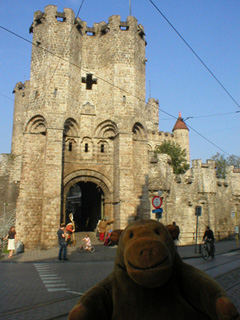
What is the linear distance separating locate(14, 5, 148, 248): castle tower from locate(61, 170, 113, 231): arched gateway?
0.06 metres

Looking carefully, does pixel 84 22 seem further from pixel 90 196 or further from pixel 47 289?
pixel 47 289

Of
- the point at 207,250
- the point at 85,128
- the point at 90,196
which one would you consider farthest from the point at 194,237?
the point at 85,128

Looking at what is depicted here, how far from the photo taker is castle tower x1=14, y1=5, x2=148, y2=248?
17750mm

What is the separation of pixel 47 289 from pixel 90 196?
17.6 m

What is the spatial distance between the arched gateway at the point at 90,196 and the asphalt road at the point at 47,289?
363 inches

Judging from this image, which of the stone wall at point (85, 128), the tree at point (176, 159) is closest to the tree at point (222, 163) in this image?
the tree at point (176, 159)

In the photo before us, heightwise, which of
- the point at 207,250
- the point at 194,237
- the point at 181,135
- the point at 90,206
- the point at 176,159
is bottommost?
the point at 194,237

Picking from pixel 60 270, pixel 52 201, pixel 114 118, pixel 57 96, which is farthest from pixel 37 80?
pixel 60 270

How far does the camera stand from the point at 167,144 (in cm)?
4234

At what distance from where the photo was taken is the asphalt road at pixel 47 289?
5.07m

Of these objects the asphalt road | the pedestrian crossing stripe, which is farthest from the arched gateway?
the asphalt road

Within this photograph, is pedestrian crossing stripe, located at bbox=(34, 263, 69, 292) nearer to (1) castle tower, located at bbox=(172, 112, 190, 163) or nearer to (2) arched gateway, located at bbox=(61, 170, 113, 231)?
(2) arched gateway, located at bbox=(61, 170, 113, 231)

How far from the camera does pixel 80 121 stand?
65.0 feet

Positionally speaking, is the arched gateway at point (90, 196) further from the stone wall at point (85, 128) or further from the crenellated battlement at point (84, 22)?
the crenellated battlement at point (84, 22)
